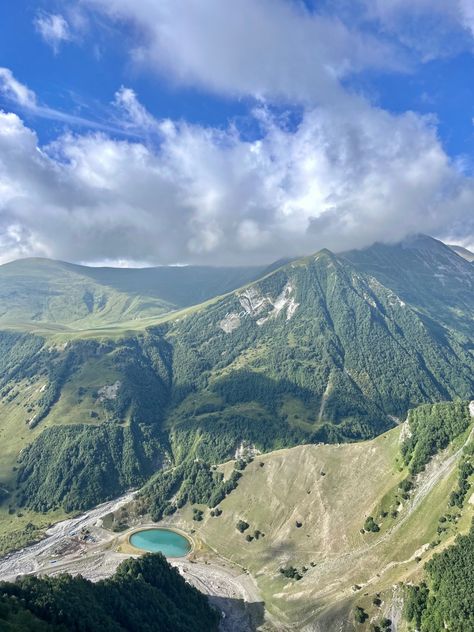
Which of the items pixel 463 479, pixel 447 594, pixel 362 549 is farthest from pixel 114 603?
pixel 463 479

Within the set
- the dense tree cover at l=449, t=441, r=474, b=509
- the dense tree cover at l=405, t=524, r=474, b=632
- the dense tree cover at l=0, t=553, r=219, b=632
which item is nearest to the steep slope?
the dense tree cover at l=449, t=441, r=474, b=509

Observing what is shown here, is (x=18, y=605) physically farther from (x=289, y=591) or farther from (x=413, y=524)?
(x=413, y=524)

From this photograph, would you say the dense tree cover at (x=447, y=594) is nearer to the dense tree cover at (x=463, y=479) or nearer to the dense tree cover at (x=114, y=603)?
the dense tree cover at (x=463, y=479)

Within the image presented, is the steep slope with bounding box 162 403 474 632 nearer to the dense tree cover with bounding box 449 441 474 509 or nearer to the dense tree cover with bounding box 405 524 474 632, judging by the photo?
the dense tree cover with bounding box 449 441 474 509

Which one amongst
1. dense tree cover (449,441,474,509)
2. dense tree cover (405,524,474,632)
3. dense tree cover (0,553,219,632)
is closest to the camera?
dense tree cover (0,553,219,632)

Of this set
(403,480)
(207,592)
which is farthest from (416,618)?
(207,592)

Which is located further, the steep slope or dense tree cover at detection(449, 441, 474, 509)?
dense tree cover at detection(449, 441, 474, 509)
